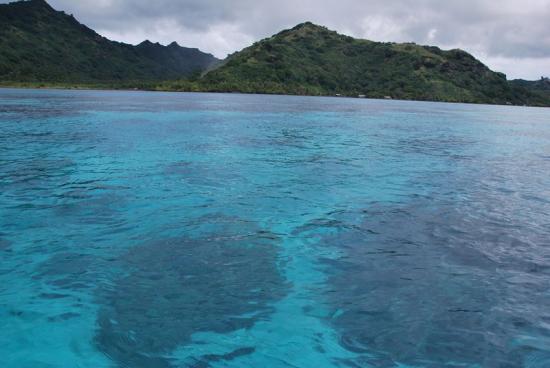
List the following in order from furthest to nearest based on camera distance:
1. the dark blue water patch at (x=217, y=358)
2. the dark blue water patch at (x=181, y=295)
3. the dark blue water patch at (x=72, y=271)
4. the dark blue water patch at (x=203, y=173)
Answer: the dark blue water patch at (x=203, y=173) → the dark blue water patch at (x=72, y=271) → the dark blue water patch at (x=181, y=295) → the dark blue water patch at (x=217, y=358)

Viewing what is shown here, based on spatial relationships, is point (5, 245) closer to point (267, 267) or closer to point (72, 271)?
point (72, 271)

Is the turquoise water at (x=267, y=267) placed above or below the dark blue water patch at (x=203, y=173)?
below

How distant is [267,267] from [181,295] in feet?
7.06

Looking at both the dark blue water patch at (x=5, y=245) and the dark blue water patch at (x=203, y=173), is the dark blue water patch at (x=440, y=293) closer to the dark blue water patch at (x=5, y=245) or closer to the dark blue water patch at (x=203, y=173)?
the dark blue water patch at (x=203, y=173)

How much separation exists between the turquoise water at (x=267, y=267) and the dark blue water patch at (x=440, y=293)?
4cm

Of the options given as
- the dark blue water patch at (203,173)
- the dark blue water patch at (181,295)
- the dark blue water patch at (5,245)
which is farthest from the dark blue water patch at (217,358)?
the dark blue water patch at (203,173)

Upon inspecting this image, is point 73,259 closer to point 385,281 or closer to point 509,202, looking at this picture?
point 385,281

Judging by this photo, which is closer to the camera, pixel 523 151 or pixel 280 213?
pixel 280 213

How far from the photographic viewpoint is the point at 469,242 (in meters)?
10.8

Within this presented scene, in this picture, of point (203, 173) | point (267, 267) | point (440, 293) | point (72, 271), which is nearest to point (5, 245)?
point (72, 271)

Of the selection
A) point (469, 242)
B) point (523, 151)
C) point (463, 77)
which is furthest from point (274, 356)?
point (463, 77)

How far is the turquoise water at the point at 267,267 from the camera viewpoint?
629cm

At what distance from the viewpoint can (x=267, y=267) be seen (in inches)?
356

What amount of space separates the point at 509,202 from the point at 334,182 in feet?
21.3
